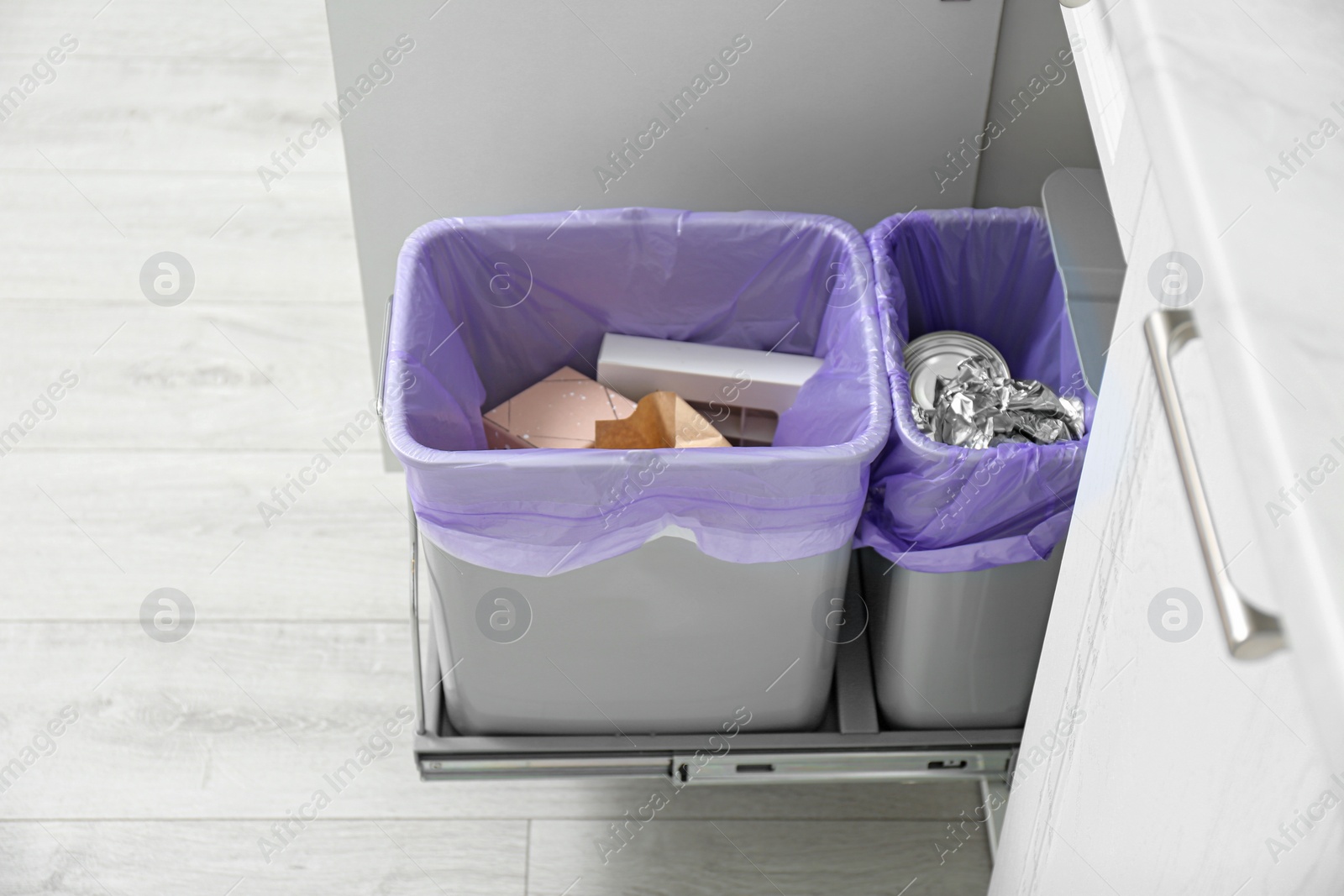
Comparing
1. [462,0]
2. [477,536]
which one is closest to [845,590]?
[477,536]

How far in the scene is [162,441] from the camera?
1507 millimetres

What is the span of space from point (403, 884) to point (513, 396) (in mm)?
450

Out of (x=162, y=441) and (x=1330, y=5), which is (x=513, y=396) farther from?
(x=1330, y=5)

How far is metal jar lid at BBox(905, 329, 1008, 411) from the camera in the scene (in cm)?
111

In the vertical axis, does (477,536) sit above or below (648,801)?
above

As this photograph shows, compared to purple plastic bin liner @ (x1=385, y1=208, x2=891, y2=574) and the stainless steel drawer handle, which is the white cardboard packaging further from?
the stainless steel drawer handle

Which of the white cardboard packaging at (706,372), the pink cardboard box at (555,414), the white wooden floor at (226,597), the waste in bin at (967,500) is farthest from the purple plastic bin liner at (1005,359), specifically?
the white wooden floor at (226,597)

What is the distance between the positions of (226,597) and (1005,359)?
831 millimetres


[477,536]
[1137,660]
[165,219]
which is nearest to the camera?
[1137,660]

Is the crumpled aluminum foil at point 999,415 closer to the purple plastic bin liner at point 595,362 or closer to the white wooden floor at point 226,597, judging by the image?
the purple plastic bin liner at point 595,362

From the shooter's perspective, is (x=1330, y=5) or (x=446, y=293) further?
(x=446, y=293)

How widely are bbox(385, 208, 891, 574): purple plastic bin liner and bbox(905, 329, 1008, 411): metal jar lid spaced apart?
0.25 feet

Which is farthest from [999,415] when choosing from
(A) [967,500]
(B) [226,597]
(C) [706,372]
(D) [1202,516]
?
(B) [226,597]

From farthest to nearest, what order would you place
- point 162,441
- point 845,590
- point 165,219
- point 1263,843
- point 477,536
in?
1. point 165,219
2. point 162,441
3. point 845,590
4. point 477,536
5. point 1263,843
